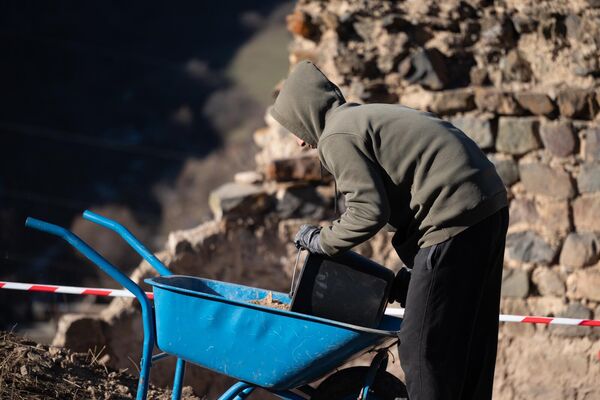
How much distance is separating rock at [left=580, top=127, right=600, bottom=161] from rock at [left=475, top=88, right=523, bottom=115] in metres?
0.37

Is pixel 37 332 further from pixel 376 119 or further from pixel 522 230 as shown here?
pixel 376 119

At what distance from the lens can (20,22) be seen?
17.0 meters

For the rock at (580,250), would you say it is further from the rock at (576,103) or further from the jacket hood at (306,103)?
the jacket hood at (306,103)

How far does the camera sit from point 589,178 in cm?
488

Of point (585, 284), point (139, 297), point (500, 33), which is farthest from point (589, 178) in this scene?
point (139, 297)

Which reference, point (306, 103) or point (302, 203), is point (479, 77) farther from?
point (306, 103)

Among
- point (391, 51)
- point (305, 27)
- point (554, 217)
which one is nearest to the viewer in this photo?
point (554, 217)

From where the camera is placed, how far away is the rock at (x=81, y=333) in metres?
5.08

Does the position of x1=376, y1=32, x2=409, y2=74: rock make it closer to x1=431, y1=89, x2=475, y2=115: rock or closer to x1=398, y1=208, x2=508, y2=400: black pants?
x1=431, y1=89, x2=475, y2=115: rock

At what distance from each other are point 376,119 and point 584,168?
2.32m

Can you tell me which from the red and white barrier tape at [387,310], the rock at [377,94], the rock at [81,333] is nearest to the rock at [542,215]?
the red and white barrier tape at [387,310]

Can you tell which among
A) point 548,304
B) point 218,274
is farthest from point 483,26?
point 218,274

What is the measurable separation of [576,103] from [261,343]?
265 cm

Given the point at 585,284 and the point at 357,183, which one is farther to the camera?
the point at 585,284
